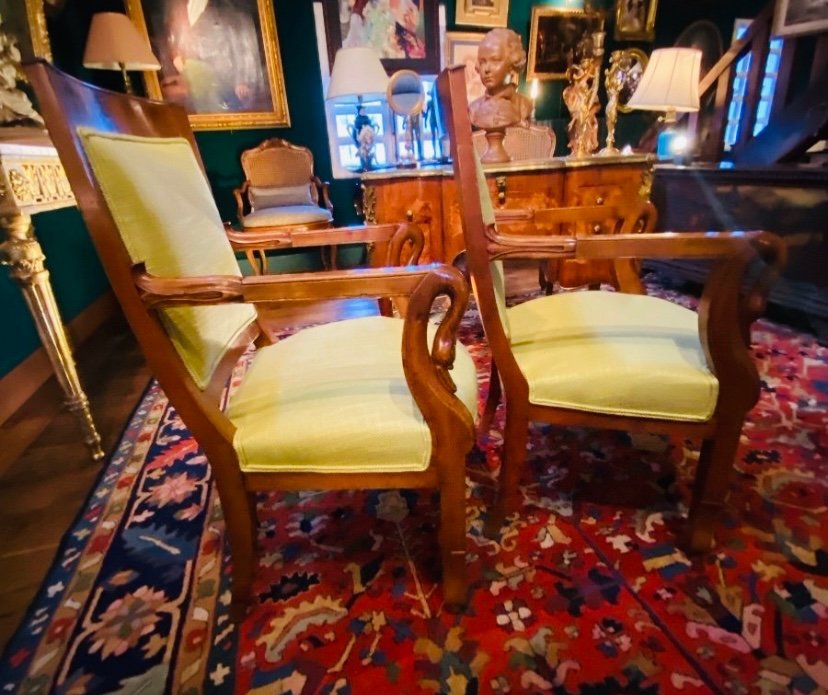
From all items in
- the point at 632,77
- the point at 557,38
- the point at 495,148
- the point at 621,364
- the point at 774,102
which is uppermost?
the point at 557,38

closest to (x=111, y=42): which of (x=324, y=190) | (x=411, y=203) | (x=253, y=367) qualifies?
(x=324, y=190)

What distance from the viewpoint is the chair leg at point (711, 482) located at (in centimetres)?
99

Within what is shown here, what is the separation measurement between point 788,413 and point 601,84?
12.9 feet

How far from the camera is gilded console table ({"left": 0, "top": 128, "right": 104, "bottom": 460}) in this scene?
1.35 meters

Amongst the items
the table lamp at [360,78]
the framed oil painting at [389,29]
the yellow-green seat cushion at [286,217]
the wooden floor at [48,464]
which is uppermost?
the framed oil painting at [389,29]

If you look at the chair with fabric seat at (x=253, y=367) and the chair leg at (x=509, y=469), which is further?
the chair leg at (x=509, y=469)

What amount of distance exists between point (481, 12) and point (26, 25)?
3.26m

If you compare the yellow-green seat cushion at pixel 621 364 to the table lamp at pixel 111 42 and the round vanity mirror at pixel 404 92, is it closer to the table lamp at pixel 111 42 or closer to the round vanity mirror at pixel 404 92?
the round vanity mirror at pixel 404 92

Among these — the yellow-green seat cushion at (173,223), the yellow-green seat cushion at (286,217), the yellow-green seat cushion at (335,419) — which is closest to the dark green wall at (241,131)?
the yellow-green seat cushion at (286,217)

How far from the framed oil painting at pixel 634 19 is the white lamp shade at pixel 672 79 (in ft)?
7.28

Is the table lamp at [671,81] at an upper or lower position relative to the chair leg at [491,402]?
upper

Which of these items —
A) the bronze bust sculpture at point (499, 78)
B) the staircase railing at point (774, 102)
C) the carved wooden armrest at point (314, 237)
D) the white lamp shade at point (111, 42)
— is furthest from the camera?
the staircase railing at point (774, 102)

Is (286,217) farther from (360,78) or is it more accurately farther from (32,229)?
(32,229)

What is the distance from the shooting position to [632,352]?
3.41ft
